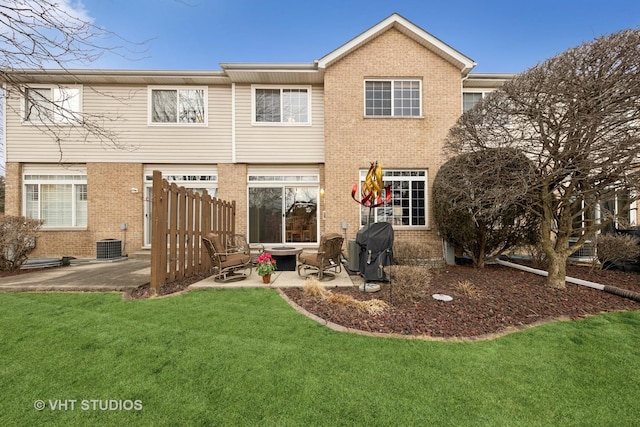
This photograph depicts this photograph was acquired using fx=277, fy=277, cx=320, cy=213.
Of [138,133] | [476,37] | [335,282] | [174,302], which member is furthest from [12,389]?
[476,37]

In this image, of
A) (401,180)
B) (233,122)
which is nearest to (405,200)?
(401,180)

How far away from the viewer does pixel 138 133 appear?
1006cm

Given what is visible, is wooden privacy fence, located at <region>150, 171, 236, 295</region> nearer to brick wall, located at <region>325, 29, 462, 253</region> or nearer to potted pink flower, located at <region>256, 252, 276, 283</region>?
potted pink flower, located at <region>256, 252, 276, 283</region>

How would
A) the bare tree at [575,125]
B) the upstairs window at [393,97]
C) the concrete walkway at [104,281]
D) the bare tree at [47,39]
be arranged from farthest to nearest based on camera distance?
the upstairs window at [393,97] → the concrete walkway at [104,281] → the bare tree at [575,125] → the bare tree at [47,39]

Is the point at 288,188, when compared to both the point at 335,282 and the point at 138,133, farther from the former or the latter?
the point at 138,133

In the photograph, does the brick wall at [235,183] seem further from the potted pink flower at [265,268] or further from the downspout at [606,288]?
the downspout at [606,288]

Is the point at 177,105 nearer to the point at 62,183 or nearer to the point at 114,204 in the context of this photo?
the point at 114,204

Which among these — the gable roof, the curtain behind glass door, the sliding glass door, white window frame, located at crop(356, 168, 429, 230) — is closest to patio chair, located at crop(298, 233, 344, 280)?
white window frame, located at crop(356, 168, 429, 230)

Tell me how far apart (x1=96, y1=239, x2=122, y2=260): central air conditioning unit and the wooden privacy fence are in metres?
4.30

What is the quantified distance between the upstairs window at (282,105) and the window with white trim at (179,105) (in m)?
2.05

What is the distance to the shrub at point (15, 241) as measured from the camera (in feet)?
22.6

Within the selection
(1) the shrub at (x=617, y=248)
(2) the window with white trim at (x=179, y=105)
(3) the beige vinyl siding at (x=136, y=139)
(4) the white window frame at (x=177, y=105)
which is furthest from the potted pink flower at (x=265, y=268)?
(1) the shrub at (x=617, y=248)

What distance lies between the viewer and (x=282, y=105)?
10.2 meters

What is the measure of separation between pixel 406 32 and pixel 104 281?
11.3 metres
